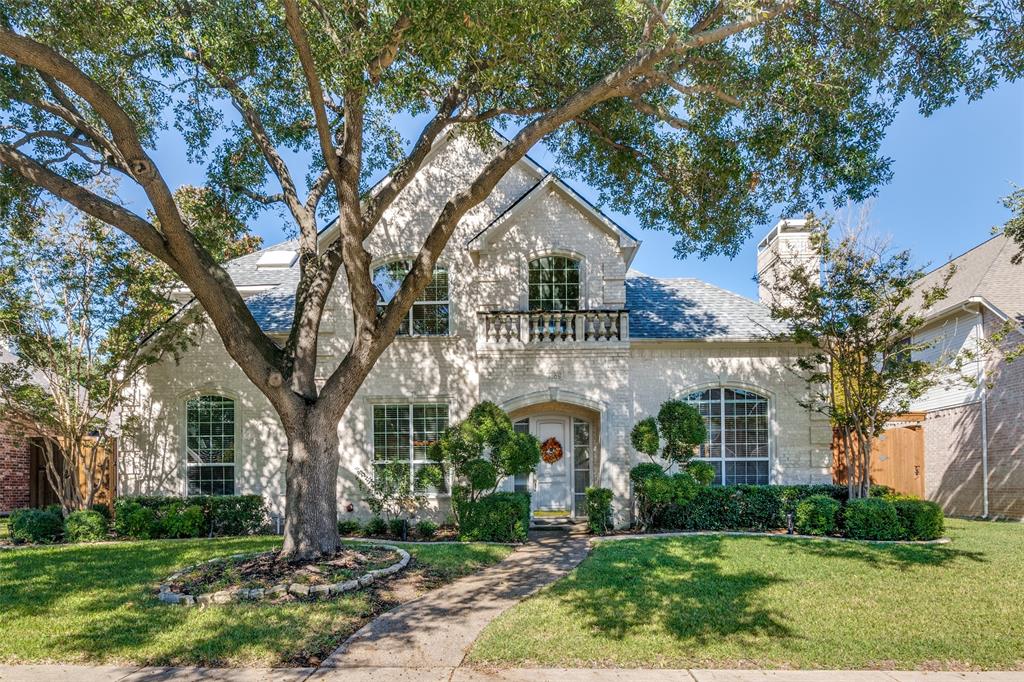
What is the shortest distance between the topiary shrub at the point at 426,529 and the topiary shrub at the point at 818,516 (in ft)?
24.1

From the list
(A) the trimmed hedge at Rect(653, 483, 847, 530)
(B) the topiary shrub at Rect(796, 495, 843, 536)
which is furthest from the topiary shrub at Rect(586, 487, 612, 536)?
(B) the topiary shrub at Rect(796, 495, 843, 536)

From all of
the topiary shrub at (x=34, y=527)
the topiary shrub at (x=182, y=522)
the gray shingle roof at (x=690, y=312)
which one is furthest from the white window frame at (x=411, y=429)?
Answer: the topiary shrub at (x=34, y=527)

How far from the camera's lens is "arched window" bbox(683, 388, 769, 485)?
46.0ft

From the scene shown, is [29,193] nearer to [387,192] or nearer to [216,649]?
[387,192]

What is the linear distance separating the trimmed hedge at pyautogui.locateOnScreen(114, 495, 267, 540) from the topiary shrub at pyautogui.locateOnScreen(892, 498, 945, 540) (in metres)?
13.1

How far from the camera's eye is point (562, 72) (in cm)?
1005

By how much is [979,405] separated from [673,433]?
8861 millimetres

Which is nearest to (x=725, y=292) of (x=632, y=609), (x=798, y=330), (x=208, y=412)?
(x=798, y=330)

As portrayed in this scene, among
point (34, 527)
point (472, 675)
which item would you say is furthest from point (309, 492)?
point (34, 527)

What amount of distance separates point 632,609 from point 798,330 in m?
7.77

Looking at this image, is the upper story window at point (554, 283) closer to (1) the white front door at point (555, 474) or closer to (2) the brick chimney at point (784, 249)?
(1) the white front door at point (555, 474)

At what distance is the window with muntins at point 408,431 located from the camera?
1399 cm

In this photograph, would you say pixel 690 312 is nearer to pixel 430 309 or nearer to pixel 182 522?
pixel 430 309

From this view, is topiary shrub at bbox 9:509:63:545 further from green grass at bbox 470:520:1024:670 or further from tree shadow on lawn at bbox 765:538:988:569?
tree shadow on lawn at bbox 765:538:988:569
